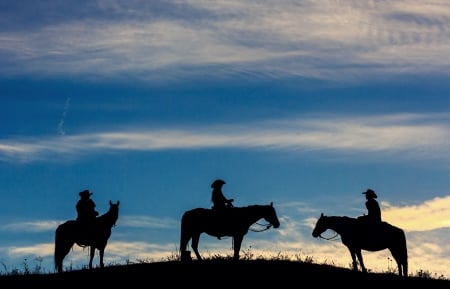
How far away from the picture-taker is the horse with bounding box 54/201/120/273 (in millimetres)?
36531

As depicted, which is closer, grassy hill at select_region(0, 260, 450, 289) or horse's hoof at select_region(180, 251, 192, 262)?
grassy hill at select_region(0, 260, 450, 289)

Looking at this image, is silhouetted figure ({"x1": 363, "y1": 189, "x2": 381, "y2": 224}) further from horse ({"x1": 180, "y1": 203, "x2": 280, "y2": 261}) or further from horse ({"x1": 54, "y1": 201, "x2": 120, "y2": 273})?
horse ({"x1": 54, "y1": 201, "x2": 120, "y2": 273})

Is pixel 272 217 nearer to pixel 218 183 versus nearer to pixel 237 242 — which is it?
pixel 237 242

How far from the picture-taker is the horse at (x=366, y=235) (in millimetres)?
36438

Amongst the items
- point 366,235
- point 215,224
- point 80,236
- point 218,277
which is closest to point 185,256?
point 215,224

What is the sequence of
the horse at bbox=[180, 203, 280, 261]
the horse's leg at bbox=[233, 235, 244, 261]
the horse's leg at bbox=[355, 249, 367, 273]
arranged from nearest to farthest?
the horse's leg at bbox=[355, 249, 367, 273] < the horse's leg at bbox=[233, 235, 244, 261] < the horse at bbox=[180, 203, 280, 261]

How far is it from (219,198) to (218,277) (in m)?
→ 6.74

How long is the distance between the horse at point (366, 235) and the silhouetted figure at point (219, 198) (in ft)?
15.0

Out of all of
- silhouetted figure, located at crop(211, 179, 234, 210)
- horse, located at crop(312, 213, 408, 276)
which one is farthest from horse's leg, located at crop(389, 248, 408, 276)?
silhouetted figure, located at crop(211, 179, 234, 210)

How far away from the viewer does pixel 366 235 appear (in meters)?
36.6

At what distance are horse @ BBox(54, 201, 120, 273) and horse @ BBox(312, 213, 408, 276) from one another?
30.1 ft

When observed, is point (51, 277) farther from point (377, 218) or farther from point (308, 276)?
point (377, 218)

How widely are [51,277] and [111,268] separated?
7.50 feet

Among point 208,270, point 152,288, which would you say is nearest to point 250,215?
point 208,270
